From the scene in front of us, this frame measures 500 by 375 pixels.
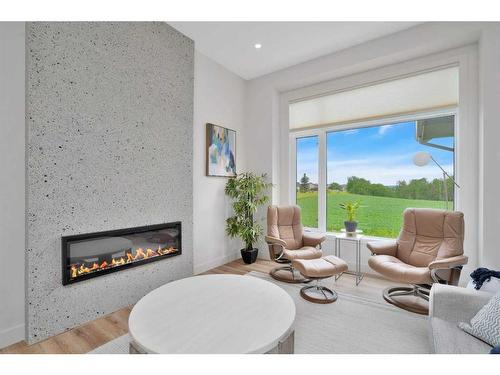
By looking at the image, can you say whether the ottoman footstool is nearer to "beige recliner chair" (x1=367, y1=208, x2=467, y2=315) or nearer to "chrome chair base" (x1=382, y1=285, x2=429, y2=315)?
"beige recliner chair" (x1=367, y1=208, x2=467, y2=315)

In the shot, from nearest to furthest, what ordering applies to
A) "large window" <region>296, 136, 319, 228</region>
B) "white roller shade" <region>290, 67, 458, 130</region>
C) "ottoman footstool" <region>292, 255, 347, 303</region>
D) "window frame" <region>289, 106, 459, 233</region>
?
"ottoman footstool" <region>292, 255, 347, 303</region>, "white roller shade" <region>290, 67, 458, 130</region>, "window frame" <region>289, 106, 459, 233</region>, "large window" <region>296, 136, 319, 228</region>

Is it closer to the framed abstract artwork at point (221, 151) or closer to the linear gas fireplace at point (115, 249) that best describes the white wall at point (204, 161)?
the framed abstract artwork at point (221, 151)

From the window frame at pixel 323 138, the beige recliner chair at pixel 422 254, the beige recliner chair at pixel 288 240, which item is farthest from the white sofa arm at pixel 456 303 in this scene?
the window frame at pixel 323 138

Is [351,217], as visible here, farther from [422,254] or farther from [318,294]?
[318,294]

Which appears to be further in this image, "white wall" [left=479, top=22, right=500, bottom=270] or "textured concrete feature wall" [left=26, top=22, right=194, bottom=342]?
"white wall" [left=479, top=22, right=500, bottom=270]

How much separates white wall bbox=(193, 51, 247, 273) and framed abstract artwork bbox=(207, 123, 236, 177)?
3.6 inches

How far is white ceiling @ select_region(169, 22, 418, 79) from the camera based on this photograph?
2.90 meters

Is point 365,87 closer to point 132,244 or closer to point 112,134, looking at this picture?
point 112,134

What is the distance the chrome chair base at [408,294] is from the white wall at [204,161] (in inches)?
91.4

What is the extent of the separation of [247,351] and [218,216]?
2.68 meters

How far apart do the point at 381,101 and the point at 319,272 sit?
8.73ft

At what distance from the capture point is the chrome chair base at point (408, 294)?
93.0 inches

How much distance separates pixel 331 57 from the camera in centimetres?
347

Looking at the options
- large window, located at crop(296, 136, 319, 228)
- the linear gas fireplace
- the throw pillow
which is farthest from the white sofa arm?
the linear gas fireplace
